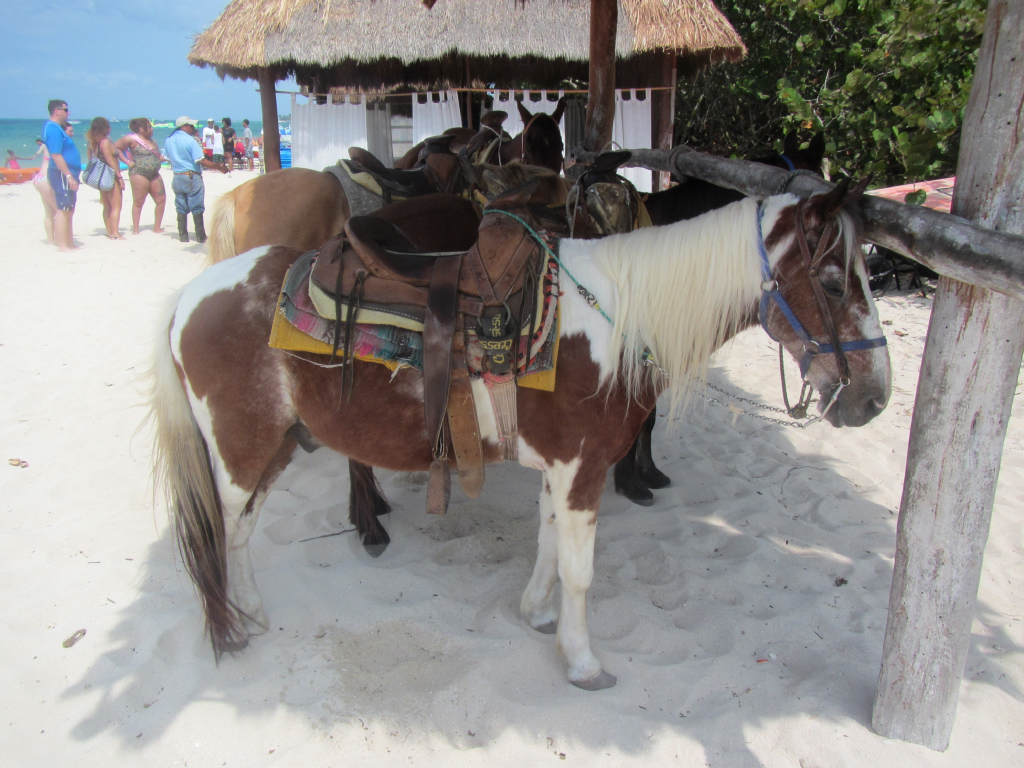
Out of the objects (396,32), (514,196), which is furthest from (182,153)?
(514,196)

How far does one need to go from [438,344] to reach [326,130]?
6.69 meters

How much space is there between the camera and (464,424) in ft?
6.00

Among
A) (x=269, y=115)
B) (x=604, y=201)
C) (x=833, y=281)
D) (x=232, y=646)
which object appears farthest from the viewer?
(x=269, y=115)

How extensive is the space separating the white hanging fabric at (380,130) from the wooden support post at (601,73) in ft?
14.2

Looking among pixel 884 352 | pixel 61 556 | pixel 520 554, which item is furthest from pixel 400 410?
pixel 61 556

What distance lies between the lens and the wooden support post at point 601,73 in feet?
10.8

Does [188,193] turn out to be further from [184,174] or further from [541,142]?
[541,142]

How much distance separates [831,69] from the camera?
24.1 ft

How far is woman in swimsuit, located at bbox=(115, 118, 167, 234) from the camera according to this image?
8.45 m

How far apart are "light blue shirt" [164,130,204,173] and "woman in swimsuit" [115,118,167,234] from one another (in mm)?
292

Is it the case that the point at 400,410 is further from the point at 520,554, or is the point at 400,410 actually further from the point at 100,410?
the point at 100,410

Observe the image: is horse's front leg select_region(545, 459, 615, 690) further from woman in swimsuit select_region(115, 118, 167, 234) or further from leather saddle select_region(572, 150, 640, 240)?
woman in swimsuit select_region(115, 118, 167, 234)

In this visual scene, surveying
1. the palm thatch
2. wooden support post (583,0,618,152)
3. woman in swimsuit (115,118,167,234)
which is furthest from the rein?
woman in swimsuit (115,118,167,234)

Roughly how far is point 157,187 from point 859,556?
34.0 feet
